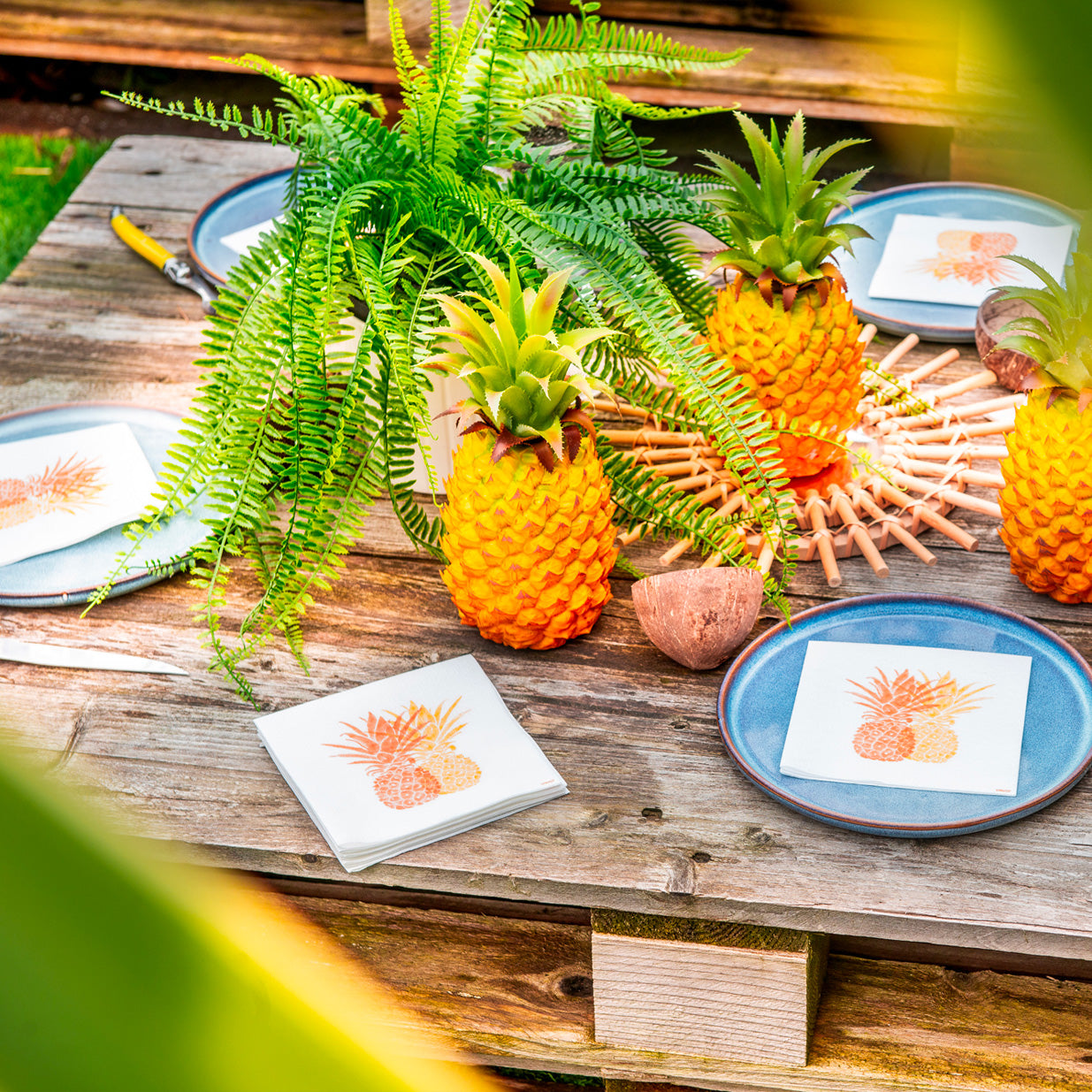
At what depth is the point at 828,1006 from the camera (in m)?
0.98

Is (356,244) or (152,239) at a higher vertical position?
(356,244)

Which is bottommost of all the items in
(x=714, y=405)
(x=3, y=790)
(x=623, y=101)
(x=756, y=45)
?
(x=756, y=45)

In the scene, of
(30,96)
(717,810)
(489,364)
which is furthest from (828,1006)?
(30,96)

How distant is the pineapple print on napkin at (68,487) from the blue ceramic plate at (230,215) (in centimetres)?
31

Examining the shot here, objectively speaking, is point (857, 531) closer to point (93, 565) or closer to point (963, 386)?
point (963, 386)

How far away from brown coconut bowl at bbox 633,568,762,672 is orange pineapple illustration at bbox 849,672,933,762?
0.09 m

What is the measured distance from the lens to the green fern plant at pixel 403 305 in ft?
3.06

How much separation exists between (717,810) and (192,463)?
1.51ft

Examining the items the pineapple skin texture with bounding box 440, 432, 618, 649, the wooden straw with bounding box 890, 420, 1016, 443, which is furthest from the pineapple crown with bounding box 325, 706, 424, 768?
the wooden straw with bounding box 890, 420, 1016, 443

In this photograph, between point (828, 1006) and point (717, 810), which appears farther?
point (828, 1006)

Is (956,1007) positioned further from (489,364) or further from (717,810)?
(489,364)

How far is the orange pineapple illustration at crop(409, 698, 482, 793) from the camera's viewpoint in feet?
2.77

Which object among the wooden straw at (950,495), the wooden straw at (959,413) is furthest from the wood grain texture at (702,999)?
the wooden straw at (959,413)

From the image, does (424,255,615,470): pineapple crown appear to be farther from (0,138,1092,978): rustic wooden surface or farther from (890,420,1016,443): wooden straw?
(890,420,1016,443): wooden straw
